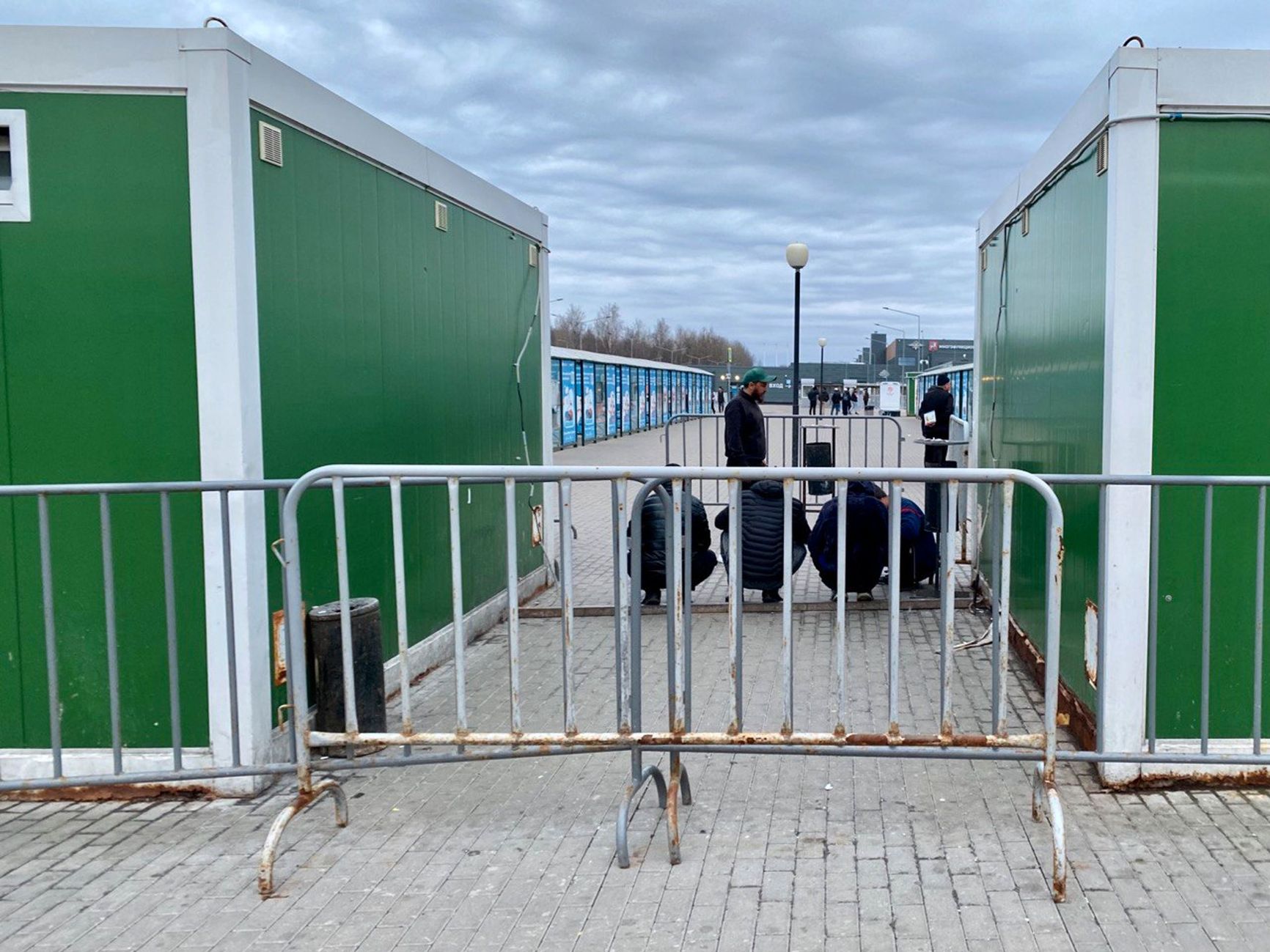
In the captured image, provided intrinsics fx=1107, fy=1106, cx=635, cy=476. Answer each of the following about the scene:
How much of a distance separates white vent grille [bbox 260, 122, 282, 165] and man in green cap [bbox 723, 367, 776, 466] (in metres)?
5.19

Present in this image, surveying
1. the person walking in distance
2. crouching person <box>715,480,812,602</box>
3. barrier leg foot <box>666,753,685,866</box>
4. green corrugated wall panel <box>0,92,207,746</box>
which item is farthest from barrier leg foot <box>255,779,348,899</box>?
the person walking in distance

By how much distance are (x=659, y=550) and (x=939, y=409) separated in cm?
581

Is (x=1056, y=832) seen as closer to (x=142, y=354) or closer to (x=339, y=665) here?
(x=339, y=665)

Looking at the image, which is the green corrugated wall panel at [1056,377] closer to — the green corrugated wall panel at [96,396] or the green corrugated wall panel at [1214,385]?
the green corrugated wall panel at [1214,385]

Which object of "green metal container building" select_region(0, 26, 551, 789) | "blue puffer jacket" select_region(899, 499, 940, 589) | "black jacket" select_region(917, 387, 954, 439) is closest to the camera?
"green metal container building" select_region(0, 26, 551, 789)

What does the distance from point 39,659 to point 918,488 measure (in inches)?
371

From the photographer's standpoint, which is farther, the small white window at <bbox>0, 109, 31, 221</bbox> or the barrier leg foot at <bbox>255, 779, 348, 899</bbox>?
the small white window at <bbox>0, 109, 31, 221</bbox>

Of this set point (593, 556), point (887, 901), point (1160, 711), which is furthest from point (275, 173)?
point (593, 556)

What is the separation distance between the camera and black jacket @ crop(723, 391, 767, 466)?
9617mm

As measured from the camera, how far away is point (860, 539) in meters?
8.17

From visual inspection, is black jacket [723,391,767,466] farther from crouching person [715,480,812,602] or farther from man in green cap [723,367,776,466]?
crouching person [715,480,812,602]

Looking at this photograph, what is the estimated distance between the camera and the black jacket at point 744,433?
9617 mm

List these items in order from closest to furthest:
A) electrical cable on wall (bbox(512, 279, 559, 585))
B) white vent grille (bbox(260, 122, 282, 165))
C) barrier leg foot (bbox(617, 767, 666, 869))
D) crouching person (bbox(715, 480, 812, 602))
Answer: barrier leg foot (bbox(617, 767, 666, 869)) → white vent grille (bbox(260, 122, 282, 165)) → crouching person (bbox(715, 480, 812, 602)) → electrical cable on wall (bbox(512, 279, 559, 585))

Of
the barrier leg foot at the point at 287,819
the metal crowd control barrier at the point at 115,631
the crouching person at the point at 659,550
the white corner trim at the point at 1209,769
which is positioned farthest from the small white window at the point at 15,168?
the white corner trim at the point at 1209,769
